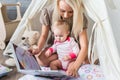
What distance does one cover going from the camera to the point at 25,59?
4.17 feet

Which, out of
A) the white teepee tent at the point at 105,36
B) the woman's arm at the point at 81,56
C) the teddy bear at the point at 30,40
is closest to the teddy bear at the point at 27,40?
the teddy bear at the point at 30,40

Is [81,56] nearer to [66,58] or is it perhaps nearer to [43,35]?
[66,58]

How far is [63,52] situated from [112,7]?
1.16 feet

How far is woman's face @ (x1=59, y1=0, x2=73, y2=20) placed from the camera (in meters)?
1.16

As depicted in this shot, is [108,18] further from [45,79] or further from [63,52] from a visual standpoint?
[45,79]

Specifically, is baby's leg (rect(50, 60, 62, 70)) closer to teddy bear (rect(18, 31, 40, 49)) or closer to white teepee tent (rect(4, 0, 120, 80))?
white teepee tent (rect(4, 0, 120, 80))

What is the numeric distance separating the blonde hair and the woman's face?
0.02 m

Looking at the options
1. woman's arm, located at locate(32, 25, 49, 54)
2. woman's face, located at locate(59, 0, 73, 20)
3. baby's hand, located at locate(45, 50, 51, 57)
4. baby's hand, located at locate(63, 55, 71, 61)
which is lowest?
baby's hand, located at locate(63, 55, 71, 61)

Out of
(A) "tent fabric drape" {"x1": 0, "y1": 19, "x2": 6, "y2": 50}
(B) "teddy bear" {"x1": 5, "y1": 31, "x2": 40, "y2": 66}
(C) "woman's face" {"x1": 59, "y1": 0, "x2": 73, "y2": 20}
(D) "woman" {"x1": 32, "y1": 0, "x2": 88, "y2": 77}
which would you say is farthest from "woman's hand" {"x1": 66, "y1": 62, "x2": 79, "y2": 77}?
(A) "tent fabric drape" {"x1": 0, "y1": 19, "x2": 6, "y2": 50}

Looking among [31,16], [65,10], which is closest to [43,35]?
[31,16]

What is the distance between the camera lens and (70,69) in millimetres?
1148

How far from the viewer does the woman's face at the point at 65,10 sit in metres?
1.16

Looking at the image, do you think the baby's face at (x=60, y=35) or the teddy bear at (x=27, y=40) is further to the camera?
the teddy bear at (x=27, y=40)

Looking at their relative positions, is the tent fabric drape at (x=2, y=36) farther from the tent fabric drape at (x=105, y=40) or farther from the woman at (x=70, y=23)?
the tent fabric drape at (x=105, y=40)
